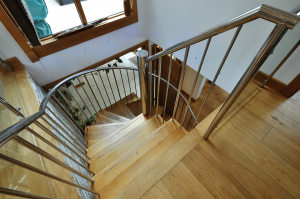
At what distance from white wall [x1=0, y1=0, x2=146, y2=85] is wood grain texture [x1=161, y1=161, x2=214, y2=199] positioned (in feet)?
8.67

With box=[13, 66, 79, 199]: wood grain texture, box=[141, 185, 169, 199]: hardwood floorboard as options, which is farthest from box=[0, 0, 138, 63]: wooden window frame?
box=[141, 185, 169, 199]: hardwood floorboard

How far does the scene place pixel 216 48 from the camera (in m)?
2.28

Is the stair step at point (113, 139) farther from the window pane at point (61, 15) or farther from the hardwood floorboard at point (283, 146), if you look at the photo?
the window pane at point (61, 15)

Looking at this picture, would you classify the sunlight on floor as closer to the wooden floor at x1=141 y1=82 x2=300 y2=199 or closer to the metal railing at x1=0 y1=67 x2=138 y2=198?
the metal railing at x1=0 y1=67 x2=138 y2=198

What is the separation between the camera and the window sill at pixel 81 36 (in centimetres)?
235

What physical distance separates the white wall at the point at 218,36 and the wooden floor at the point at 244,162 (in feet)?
1.82

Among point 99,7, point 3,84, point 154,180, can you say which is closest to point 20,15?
point 3,84

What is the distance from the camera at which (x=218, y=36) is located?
215 centimetres

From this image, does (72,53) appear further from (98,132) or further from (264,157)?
(264,157)

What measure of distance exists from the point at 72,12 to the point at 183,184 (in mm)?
2952

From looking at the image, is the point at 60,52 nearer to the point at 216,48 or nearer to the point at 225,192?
the point at 216,48

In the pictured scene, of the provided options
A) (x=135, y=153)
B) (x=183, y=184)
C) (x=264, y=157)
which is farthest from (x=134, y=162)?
(x=264, y=157)

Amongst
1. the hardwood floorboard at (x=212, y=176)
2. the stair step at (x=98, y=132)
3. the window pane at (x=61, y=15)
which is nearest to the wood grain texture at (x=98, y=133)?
the stair step at (x=98, y=132)

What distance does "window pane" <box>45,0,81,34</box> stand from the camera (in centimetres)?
232
